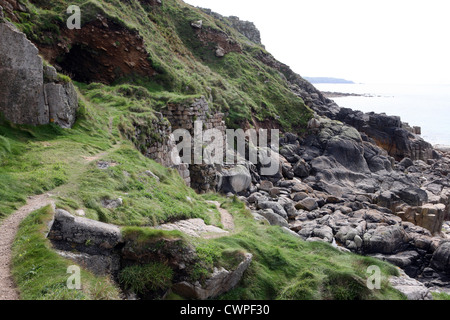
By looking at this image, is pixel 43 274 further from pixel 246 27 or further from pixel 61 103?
pixel 246 27

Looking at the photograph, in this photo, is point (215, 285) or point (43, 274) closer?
point (43, 274)

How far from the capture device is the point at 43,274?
6309 mm

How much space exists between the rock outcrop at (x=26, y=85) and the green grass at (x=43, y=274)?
759 cm

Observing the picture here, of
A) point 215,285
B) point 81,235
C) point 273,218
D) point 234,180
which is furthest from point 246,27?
point 81,235

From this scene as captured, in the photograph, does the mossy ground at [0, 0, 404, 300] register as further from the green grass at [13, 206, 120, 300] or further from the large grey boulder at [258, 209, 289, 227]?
the large grey boulder at [258, 209, 289, 227]

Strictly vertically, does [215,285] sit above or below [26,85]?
below

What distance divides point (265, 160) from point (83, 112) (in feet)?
59.4

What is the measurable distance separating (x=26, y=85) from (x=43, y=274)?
384 inches

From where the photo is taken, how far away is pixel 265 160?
30859mm

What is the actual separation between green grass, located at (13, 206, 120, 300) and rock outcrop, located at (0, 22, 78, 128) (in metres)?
7.59

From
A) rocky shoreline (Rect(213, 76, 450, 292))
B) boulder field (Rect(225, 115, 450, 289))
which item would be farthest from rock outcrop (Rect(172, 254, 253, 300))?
rocky shoreline (Rect(213, 76, 450, 292))

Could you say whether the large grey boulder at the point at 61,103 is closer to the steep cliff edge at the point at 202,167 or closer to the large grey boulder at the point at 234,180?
the steep cliff edge at the point at 202,167

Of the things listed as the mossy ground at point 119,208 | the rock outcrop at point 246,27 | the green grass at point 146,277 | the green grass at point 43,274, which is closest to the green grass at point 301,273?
the mossy ground at point 119,208
